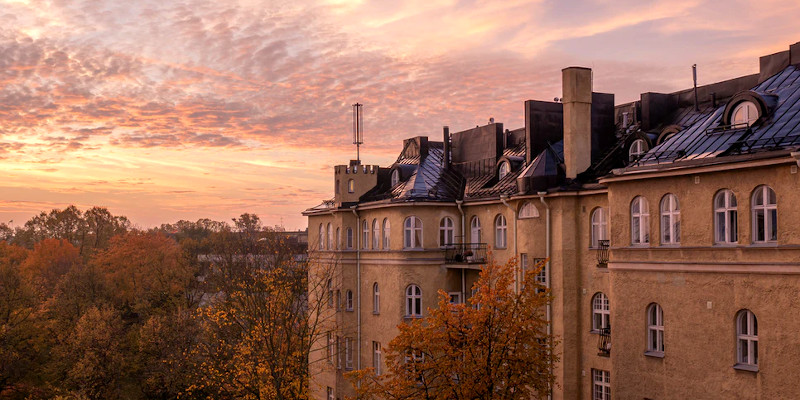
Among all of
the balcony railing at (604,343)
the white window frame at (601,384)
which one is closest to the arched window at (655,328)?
the balcony railing at (604,343)

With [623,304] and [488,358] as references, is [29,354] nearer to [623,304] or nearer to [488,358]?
[488,358]

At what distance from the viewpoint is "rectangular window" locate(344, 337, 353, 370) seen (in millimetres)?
49156

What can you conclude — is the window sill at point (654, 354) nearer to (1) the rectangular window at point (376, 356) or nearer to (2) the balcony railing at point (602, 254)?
(2) the balcony railing at point (602, 254)

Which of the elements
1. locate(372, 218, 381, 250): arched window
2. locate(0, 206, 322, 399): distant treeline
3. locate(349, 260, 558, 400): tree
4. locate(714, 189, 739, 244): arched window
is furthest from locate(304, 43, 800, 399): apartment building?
locate(0, 206, 322, 399): distant treeline

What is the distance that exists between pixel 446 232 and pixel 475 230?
1.88 meters

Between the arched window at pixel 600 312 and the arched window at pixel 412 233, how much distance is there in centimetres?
1254

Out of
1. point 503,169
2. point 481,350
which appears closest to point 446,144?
point 503,169

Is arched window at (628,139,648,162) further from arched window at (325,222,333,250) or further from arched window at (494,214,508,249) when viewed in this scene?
arched window at (325,222,333,250)

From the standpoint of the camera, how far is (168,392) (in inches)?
2603

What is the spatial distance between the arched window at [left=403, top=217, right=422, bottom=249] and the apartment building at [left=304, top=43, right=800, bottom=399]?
8cm

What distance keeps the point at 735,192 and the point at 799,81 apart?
17.3 feet

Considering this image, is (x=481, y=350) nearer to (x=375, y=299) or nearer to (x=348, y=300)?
(x=375, y=299)

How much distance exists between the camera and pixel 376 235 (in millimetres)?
46656

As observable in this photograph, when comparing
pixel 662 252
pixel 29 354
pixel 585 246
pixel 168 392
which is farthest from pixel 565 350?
pixel 29 354
